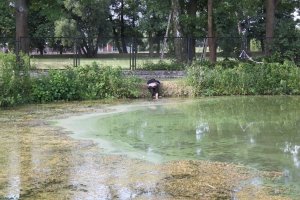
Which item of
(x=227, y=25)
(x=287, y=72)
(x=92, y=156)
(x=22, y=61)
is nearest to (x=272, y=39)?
(x=287, y=72)

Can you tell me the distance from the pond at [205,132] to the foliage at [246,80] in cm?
265

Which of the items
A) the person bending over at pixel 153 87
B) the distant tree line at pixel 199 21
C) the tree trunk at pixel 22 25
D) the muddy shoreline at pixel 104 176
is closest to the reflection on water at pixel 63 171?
the muddy shoreline at pixel 104 176

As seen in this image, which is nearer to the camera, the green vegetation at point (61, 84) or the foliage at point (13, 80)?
the foliage at point (13, 80)

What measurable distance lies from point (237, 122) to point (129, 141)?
390 centimetres

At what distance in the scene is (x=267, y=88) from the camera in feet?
73.0

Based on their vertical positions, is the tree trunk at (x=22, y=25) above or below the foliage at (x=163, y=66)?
above

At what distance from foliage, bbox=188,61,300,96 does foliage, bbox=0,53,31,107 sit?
21.9ft

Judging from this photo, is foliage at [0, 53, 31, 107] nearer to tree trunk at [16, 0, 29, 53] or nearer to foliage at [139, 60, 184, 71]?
tree trunk at [16, 0, 29, 53]

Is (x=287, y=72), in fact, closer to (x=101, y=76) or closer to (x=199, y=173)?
(x=101, y=76)

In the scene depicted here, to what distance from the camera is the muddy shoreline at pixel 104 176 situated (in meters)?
7.29

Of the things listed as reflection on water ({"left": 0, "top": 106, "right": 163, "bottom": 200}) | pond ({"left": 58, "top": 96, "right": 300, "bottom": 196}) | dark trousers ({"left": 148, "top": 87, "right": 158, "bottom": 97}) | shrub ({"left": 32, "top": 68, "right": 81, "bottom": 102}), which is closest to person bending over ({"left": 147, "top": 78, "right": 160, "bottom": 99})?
dark trousers ({"left": 148, "top": 87, "right": 158, "bottom": 97})

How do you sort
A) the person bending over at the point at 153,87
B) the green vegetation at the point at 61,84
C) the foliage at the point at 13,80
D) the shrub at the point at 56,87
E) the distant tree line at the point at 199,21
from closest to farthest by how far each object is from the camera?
1. the foliage at the point at 13,80
2. the green vegetation at the point at 61,84
3. the shrub at the point at 56,87
4. the person bending over at the point at 153,87
5. the distant tree line at the point at 199,21

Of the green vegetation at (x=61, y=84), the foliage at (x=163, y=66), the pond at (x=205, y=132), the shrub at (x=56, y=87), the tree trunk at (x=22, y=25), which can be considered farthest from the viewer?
the foliage at (x=163, y=66)

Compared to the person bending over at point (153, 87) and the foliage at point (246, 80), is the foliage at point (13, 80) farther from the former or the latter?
the foliage at point (246, 80)
